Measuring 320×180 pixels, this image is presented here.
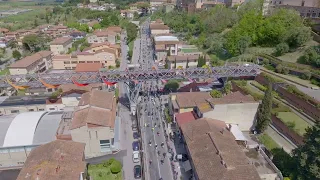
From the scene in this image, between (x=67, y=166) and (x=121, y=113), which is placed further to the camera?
(x=121, y=113)

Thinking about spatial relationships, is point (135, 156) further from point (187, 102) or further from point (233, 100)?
point (233, 100)

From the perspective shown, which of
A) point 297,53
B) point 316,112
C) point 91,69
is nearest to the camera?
point 316,112

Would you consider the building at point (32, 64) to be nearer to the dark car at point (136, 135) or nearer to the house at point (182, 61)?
the house at point (182, 61)

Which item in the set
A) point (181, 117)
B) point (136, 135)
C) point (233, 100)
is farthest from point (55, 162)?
point (233, 100)

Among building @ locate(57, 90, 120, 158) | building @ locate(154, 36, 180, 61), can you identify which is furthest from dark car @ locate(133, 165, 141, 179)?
building @ locate(154, 36, 180, 61)

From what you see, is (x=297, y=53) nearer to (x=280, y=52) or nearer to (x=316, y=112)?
(x=280, y=52)

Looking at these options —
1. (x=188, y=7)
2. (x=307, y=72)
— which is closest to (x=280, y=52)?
(x=307, y=72)

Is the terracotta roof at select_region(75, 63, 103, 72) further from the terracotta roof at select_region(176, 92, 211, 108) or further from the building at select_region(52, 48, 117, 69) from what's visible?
the terracotta roof at select_region(176, 92, 211, 108)
